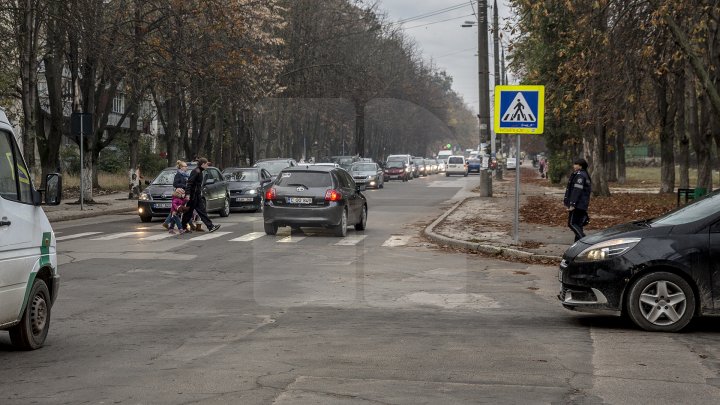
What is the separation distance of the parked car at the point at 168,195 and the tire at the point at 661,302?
1693 cm

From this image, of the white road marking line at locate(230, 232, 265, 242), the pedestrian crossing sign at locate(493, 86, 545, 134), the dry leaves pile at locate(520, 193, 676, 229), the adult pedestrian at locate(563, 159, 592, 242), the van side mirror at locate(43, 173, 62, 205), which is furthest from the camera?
the dry leaves pile at locate(520, 193, 676, 229)

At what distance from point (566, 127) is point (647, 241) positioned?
1796 inches

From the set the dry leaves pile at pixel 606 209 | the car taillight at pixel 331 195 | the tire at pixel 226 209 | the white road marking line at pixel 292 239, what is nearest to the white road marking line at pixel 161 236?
the white road marking line at pixel 292 239

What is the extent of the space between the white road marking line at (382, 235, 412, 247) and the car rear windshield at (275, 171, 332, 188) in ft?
6.17

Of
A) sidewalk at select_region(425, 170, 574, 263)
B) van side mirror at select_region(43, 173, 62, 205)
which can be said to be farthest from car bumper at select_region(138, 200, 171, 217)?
van side mirror at select_region(43, 173, 62, 205)

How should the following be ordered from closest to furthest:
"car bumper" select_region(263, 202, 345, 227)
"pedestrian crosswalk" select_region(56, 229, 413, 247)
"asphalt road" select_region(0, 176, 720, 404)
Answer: "asphalt road" select_region(0, 176, 720, 404)
"pedestrian crosswalk" select_region(56, 229, 413, 247)
"car bumper" select_region(263, 202, 345, 227)

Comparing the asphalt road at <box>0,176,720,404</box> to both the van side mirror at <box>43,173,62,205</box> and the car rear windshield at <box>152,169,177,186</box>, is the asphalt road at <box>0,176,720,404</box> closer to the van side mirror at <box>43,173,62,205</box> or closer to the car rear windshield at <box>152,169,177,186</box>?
the van side mirror at <box>43,173,62,205</box>

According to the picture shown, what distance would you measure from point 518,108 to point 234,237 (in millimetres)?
6980

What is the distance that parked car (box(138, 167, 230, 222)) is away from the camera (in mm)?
28109

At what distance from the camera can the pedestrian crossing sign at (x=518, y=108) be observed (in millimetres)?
19859

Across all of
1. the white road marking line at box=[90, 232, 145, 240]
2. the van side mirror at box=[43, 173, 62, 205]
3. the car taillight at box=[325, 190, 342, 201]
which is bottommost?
the white road marking line at box=[90, 232, 145, 240]

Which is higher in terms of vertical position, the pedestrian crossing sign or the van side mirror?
the pedestrian crossing sign

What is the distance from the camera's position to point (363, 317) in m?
11.4

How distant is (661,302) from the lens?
10359 mm
